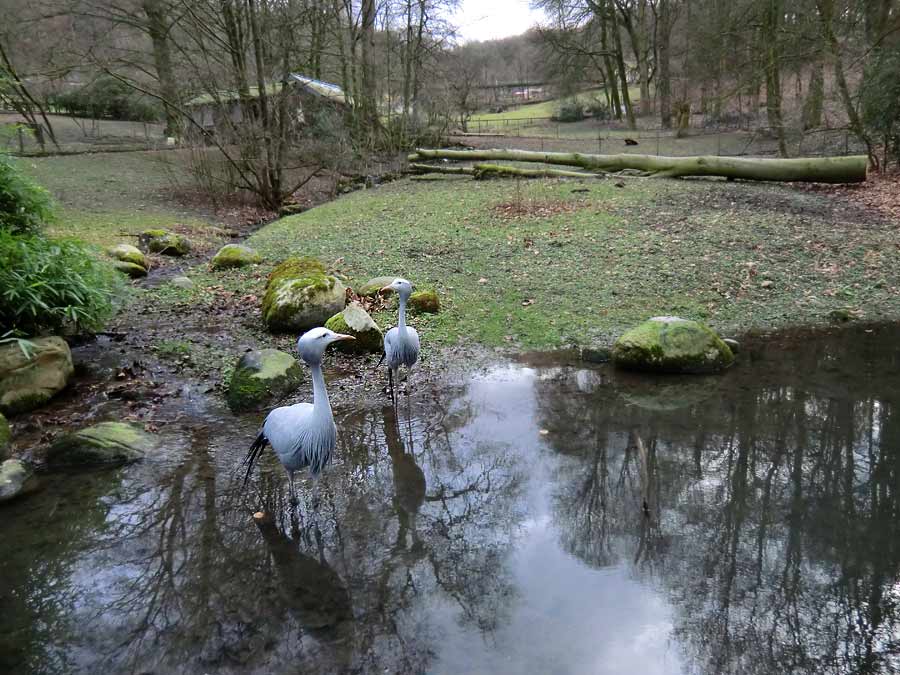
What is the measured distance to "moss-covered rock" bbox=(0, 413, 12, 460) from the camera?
206 inches

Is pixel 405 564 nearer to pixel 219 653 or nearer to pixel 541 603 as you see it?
pixel 541 603

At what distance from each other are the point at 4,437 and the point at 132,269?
5.84 m

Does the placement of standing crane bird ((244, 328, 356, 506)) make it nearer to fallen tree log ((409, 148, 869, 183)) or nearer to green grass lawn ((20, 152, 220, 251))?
green grass lawn ((20, 152, 220, 251))

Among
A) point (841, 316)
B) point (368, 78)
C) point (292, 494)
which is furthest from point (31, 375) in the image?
point (368, 78)

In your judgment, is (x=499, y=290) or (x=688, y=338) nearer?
(x=688, y=338)

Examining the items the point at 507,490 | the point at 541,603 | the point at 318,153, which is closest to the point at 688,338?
Answer: the point at 507,490

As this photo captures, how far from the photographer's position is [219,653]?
3355 millimetres

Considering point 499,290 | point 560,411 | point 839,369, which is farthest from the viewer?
point 499,290

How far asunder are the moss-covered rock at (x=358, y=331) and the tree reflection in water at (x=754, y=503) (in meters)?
2.03

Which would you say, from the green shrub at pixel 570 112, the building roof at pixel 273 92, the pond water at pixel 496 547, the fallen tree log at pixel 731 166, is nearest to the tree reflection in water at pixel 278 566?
the pond water at pixel 496 547

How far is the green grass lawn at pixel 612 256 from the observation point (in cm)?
822

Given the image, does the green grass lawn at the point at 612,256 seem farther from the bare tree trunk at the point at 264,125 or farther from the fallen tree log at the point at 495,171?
the fallen tree log at the point at 495,171

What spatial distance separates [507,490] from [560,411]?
1.46 metres

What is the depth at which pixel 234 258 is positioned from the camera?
35.6 feet
